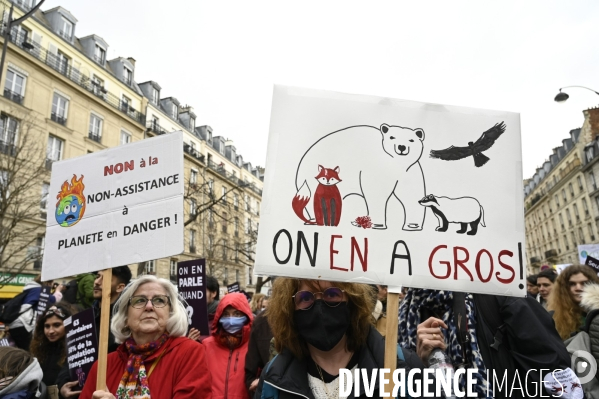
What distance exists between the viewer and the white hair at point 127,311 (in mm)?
2820

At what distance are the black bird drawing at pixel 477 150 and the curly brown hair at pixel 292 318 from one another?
779mm

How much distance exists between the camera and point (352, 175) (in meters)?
2.09

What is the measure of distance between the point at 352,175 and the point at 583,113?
2180 inches

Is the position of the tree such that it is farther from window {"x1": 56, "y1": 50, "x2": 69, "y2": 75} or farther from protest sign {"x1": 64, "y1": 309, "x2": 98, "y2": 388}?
window {"x1": 56, "y1": 50, "x2": 69, "y2": 75}

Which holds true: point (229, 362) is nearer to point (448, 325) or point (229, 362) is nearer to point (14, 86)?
point (448, 325)

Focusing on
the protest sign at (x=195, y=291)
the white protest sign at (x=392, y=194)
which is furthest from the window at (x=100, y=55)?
the white protest sign at (x=392, y=194)

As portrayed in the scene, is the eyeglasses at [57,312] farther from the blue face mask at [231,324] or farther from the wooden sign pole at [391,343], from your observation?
the wooden sign pole at [391,343]

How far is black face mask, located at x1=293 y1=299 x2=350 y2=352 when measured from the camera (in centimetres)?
203

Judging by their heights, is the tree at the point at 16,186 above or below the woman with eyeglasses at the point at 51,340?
above

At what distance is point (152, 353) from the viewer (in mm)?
2662

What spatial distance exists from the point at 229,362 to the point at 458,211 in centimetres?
262

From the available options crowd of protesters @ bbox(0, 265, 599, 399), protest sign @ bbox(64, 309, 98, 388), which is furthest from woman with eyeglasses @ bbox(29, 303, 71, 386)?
protest sign @ bbox(64, 309, 98, 388)

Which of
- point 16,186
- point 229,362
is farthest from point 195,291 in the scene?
Answer: point 16,186

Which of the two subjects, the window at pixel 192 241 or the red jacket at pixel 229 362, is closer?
the red jacket at pixel 229 362
